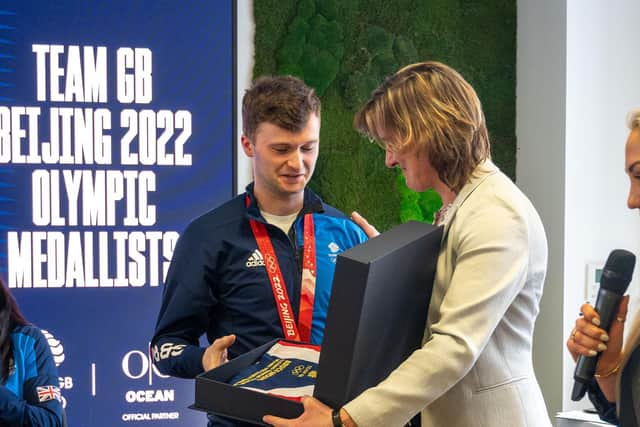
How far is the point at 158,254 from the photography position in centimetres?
347

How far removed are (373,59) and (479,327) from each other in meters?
2.63

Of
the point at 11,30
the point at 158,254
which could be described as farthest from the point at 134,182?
the point at 11,30

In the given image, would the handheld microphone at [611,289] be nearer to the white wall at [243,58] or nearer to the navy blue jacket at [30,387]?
the navy blue jacket at [30,387]

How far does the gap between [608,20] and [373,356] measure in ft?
9.98

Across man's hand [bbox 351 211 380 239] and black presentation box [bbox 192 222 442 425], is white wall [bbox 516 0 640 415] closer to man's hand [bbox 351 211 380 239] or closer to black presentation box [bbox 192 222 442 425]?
man's hand [bbox 351 211 380 239]

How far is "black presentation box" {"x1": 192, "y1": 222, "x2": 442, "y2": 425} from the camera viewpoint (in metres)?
1.25

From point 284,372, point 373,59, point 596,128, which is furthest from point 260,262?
point 596,128

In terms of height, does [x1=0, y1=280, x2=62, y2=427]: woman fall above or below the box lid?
below

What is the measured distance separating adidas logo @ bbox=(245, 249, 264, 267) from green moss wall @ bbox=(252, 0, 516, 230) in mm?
1704

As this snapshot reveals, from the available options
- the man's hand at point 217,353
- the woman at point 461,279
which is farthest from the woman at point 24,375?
the woman at point 461,279

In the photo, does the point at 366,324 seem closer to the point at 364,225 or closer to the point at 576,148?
the point at 364,225

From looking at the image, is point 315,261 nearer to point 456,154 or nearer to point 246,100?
point 246,100

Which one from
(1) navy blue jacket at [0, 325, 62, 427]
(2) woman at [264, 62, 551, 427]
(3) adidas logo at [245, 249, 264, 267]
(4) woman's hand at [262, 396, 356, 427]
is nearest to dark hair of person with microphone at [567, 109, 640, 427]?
(2) woman at [264, 62, 551, 427]

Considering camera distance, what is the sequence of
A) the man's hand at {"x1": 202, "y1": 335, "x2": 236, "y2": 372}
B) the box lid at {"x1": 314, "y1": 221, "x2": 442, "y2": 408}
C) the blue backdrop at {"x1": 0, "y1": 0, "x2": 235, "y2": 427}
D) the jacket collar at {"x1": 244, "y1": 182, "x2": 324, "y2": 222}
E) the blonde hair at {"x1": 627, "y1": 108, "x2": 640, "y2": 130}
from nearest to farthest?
the box lid at {"x1": 314, "y1": 221, "x2": 442, "y2": 408} → the blonde hair at {"x1": 627, "y1": 108, "x2": 640, "y2": 130} → the man's hand at {"x1": 202, "y1": 335, "x2": 236, "y2": 372} → the jacket collar at {"x1": 244, "y1": 182, "x2": 324, "y2": 222} → the blue backdrop at {"x1": 0, "y1": 0, "x2": 235, "y2": 427}
